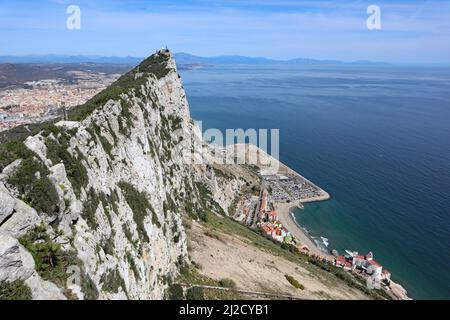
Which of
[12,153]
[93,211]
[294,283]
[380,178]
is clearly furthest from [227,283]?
[380,178]

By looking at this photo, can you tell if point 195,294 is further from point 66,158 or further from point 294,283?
point 294,283

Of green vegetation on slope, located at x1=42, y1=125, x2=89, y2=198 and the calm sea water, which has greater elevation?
green vegetation on slope, located at x1=42, y1=125, x2=89, y2=198

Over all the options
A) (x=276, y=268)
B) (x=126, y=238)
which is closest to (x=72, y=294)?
(x=126, y=238)

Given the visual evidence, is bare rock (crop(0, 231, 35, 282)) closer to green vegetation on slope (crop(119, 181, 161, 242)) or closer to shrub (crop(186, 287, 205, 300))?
green vegetation on slope (crop(119, 181, 161, 242))

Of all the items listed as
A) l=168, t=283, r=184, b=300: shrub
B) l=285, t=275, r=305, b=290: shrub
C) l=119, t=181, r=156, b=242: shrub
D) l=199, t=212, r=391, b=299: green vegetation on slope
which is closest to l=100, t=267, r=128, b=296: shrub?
l=119, t=181, r=156, b=242: shrub
